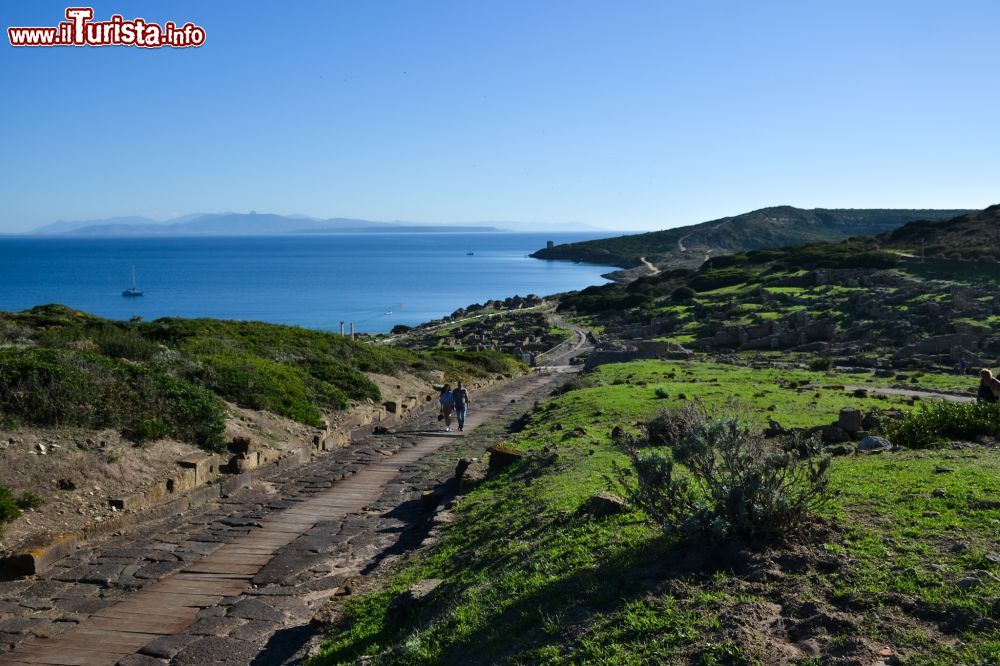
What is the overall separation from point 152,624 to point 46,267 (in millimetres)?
208890

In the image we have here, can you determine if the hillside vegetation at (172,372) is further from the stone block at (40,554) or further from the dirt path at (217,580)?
the stone block at (40,554)

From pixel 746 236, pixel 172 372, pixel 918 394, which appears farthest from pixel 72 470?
pixel 746 236

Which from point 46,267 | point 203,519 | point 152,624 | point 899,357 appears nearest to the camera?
point 152,624

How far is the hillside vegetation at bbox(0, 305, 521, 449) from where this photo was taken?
44.2ft

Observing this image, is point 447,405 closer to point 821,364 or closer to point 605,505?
point 605,505

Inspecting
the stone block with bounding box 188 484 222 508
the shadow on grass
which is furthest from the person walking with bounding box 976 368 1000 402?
the stone block with bounding box 188 484 222 508

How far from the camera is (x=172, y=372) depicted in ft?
59.6

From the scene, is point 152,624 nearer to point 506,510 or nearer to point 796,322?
point 506,510

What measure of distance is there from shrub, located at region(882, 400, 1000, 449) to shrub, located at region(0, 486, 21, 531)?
12.4 m

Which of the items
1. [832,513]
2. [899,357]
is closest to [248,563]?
[832,513]

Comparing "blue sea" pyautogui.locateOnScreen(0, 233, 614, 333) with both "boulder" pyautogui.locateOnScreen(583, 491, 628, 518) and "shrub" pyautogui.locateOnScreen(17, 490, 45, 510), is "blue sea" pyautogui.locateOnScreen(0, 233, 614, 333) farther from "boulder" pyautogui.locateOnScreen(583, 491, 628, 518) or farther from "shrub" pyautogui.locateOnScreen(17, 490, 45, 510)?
"boulder" pyautogui.locateOnScreen(583, 491, 628, 518)

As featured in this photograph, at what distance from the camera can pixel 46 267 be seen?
18888cm

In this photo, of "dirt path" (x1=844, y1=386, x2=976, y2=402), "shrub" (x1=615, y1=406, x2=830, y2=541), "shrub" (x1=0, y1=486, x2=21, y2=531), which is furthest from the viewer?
"dirt path" (x1=844, y1=386, x2=976, y2=402)

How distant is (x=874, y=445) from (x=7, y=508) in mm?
11913
